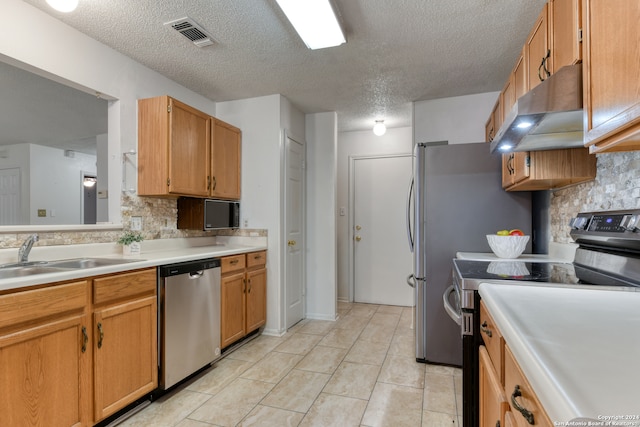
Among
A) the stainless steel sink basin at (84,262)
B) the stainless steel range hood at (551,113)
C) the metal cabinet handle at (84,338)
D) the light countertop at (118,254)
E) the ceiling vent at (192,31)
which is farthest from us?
the ceiling vent at (192,31)

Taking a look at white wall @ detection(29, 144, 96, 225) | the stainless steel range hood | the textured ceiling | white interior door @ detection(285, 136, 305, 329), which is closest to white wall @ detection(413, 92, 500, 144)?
the textured ceiling

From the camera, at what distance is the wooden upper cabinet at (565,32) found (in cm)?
112

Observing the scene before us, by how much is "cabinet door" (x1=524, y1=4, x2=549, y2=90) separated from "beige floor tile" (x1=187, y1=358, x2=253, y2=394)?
2.61 m

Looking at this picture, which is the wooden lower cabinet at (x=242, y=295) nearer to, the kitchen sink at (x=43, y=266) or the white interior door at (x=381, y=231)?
the kitchen sink at (x=43, y=266)

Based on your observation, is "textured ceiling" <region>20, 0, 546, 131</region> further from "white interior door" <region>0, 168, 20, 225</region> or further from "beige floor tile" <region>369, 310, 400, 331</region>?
"white interior door" <region>0, 168, 20, 225</region>

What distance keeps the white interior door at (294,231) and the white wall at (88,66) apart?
1308 mm

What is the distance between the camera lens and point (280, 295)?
10.4 feet

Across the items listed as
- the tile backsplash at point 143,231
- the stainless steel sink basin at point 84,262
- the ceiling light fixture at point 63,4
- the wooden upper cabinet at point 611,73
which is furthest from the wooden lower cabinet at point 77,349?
the wooden upper cabinet at point 611,73

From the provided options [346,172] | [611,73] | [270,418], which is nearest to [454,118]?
[346,172]

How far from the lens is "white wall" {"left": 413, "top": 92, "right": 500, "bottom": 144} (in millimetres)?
3098

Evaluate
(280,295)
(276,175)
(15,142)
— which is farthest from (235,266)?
(15,142)

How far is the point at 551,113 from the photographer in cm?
111

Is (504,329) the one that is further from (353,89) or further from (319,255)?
(319,255)

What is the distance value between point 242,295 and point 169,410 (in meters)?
1.06
